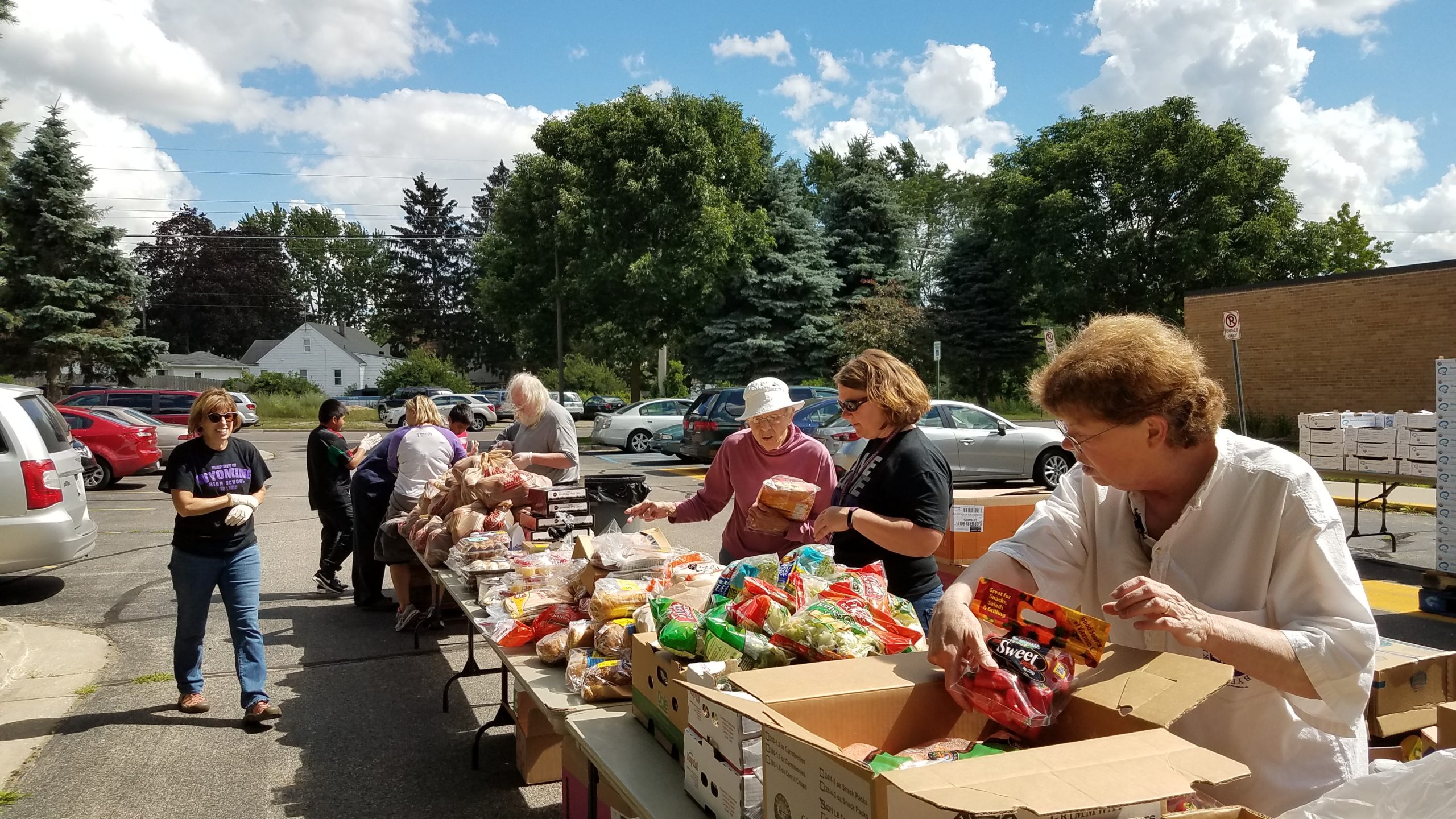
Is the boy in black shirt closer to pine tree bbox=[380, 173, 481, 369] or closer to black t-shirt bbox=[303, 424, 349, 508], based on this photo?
black t-shirt bbox=[303, 424, 349, 508]

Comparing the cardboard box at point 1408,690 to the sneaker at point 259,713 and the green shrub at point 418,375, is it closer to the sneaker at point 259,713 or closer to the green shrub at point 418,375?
the sneaker at point 259,713

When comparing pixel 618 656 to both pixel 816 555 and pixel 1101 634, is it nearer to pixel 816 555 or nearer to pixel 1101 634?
pixel 816 555

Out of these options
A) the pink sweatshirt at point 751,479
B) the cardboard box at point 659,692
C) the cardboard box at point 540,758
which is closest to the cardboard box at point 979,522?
the pink sweatshirt at point 751,479

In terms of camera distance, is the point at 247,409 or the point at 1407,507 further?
the point at 247,409

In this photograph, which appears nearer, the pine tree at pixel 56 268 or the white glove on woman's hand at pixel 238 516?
the white glove on woman's hand at pixel 238 516

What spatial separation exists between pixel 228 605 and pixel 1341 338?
25.8m

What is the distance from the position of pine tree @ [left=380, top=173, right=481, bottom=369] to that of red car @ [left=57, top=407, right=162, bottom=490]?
54.2m

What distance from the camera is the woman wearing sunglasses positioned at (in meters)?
5.18

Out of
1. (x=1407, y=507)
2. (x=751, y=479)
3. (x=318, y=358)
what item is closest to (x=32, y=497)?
(x=751, y=479)

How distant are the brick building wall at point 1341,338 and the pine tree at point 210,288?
67011 mm

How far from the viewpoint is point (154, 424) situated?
18.7 metres

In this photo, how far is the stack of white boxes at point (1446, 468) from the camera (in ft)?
24.2

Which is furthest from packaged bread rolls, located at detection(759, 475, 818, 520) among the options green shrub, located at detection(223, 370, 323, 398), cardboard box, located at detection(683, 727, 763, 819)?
green shrub, located at detection(223, 370, 323, 398)

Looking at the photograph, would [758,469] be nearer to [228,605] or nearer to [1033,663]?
[1033,663]
